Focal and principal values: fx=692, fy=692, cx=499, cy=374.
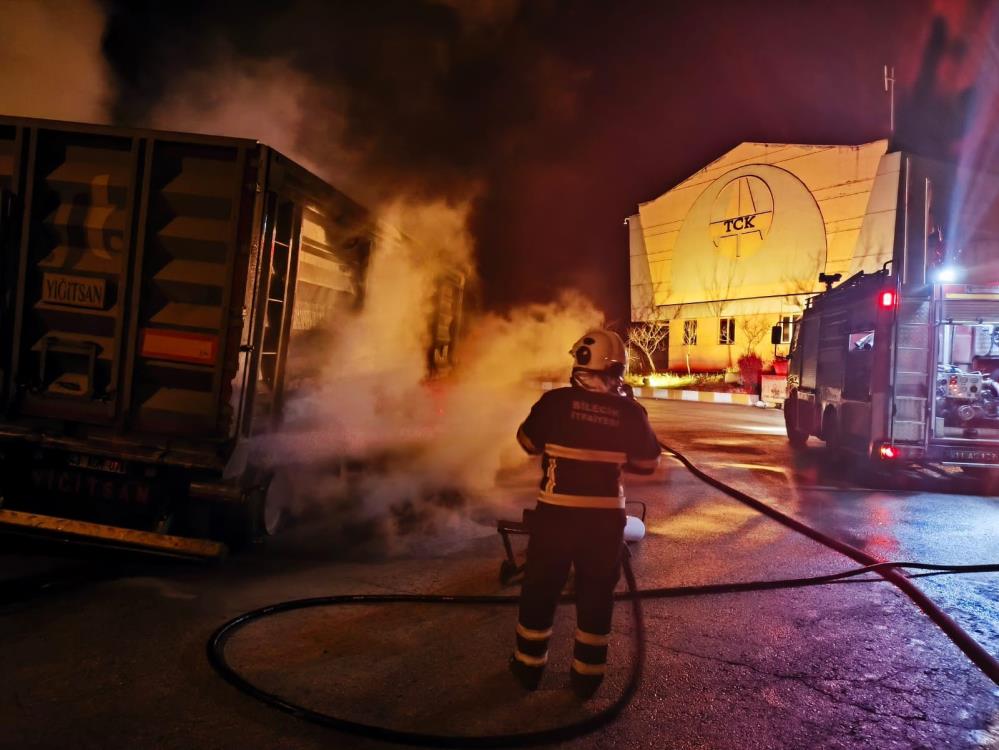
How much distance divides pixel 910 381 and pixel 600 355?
7.39 metres

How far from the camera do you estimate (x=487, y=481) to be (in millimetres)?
8742

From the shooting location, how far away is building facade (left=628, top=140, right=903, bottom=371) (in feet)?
96.8

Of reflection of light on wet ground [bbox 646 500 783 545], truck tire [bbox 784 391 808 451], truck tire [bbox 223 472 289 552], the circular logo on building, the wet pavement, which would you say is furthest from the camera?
the circular logo on building

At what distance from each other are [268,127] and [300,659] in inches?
366

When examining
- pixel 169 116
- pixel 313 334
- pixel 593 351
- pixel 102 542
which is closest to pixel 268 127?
pixel 169 116

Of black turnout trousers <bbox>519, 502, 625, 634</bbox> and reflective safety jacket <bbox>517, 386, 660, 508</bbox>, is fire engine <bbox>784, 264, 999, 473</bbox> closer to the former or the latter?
reflective safety jacket <bbox>517, 386, 660, 508</bbox>

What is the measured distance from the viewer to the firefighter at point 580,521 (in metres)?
3.18

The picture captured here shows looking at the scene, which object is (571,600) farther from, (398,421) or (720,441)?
(720,441)

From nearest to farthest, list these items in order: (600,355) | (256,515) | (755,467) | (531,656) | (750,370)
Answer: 1. (531,656)
2. (600,355)
3. (256,515)
4. (755,467)
5. (750,370)

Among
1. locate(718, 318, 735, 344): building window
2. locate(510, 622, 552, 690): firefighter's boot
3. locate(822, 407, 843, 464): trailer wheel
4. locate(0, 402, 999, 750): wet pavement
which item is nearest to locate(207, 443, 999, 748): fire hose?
locate(0, 402, 999, 750): wet pavement

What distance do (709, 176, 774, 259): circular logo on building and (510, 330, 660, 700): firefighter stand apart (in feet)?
110

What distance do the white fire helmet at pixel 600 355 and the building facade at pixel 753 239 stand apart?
28886 mm

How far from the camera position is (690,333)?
3784 centimetres

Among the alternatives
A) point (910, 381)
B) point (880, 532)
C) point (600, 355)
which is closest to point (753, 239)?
point (910, 381)
